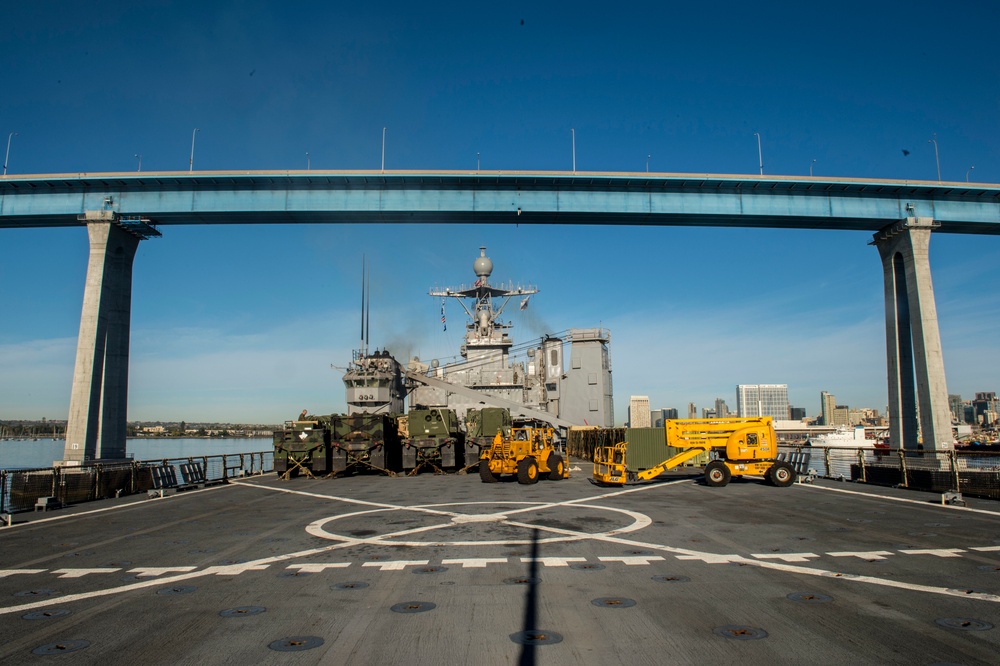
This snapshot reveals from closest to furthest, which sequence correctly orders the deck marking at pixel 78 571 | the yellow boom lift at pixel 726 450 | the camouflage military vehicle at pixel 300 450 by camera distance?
the deck marking at pixel 78 571 < the yellow boom lift at pixel 726 450 < the camouflage military vehicle at pixel 300 450

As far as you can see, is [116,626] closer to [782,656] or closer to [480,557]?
[480,557]

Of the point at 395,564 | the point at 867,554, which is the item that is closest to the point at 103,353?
the point at 395,564

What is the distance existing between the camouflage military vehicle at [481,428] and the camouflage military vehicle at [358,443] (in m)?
4.50

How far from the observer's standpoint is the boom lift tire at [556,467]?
26312 millimetres

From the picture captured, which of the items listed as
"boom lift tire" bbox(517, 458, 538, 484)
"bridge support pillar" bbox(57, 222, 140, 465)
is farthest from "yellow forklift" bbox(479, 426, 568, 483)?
"bridge support pillar" bbox(57, 222, 140, 465)

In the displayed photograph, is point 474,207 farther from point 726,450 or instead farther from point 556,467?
point 726,450

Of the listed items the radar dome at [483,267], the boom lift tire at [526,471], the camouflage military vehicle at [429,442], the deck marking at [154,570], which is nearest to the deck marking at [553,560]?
the deck marking at [154,570]

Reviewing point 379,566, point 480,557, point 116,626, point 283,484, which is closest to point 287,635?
point 116,626

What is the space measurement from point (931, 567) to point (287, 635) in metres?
9.60

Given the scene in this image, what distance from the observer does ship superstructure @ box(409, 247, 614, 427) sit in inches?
2118

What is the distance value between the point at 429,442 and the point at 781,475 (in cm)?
1698

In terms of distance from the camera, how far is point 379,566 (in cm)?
1007

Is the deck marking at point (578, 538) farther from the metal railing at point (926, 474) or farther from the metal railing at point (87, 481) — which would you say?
the metal railing at point (87, 481)

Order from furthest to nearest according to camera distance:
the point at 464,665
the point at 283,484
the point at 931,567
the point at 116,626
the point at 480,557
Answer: the point at 283,484 → the point at 480,557 → the point at 931,567 → the point at 116,626 → the point at 464,665
